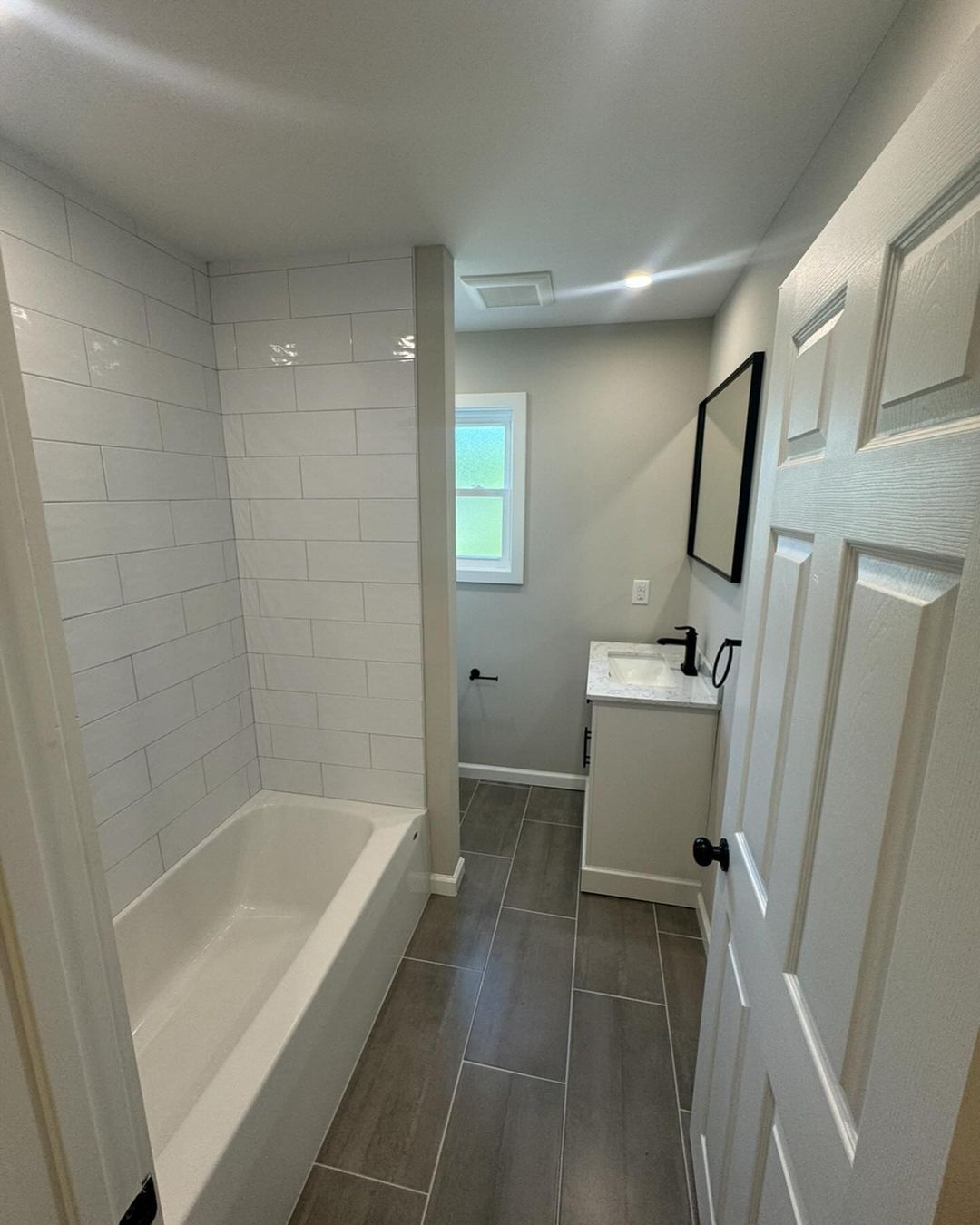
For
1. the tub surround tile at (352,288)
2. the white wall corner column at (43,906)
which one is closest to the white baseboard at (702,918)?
the white wall corner column at (43,906)

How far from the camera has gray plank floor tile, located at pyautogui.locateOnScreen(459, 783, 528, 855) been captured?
251 cm

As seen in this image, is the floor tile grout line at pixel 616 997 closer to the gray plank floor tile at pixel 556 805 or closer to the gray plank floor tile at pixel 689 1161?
the gray plank floor tile at pixel 689 1161

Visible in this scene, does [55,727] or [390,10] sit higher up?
[390,10]

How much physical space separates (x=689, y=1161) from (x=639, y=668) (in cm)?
166

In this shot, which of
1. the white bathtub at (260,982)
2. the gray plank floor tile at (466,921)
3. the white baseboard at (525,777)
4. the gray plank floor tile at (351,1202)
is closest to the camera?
the white bathtub at (260,982)

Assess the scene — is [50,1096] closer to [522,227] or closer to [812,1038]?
[812,1038]

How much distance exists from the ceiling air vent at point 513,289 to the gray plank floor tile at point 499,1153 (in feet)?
8.56

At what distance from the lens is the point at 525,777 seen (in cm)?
302

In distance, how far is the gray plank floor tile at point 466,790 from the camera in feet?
9.33

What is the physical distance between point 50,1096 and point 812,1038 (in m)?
0.81

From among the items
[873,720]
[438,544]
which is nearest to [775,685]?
[873,720]

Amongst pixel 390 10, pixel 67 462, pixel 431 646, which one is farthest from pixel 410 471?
pixel 390 10

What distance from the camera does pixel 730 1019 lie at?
101 cm

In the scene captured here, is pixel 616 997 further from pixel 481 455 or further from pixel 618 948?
pixel 481 455
